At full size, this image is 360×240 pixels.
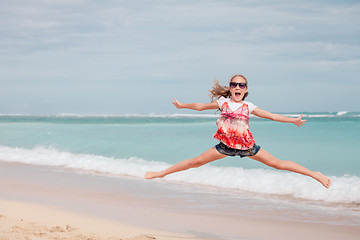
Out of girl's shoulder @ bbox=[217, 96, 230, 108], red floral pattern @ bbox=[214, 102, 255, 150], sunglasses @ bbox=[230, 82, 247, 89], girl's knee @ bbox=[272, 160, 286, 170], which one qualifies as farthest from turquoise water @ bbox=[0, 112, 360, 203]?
sunglasses @ bbox=[230, 82, 247, 89]

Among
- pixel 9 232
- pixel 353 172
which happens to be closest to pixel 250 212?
pixel 9 232

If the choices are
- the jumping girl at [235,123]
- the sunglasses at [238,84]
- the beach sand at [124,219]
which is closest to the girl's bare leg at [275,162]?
the jumping girl at [235,123]

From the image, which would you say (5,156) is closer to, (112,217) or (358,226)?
(112,217)

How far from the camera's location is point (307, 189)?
955cm

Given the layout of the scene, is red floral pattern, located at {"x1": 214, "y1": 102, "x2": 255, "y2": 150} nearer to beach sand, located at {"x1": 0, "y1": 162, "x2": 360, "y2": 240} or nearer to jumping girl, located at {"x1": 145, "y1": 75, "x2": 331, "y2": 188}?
jumping girl, located at {"x1": 145, "y1": 75, "x2": 331, "y2": 188}

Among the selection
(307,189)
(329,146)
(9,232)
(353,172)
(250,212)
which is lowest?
(9,232)

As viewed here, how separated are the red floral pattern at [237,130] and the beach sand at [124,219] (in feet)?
5.02

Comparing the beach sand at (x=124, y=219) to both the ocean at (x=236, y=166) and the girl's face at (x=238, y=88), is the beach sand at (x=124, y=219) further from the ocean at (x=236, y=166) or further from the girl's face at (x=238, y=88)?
the girl's face at (x=238, y=88)

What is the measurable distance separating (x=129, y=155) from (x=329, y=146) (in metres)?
8.66

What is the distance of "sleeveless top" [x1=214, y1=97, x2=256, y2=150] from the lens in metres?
5.27

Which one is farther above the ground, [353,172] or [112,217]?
[353,172]

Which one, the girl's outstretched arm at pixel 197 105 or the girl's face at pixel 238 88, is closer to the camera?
the girl's face at pixel 238 88

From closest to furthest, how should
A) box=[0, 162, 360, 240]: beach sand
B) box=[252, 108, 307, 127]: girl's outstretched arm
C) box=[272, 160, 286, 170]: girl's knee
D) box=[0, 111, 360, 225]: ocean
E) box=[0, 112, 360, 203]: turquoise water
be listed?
box=[252, 108, 307, 127]: girl's outstretched arm
box=[272, 160, 286, 170]: girl's knee
box=[0, 162, 360, 240]: beach sand
box=[0, 111, 360, 225]: ocean
box=[0, 112, 360, 203]: turquoise water

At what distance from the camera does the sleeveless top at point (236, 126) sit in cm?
527
